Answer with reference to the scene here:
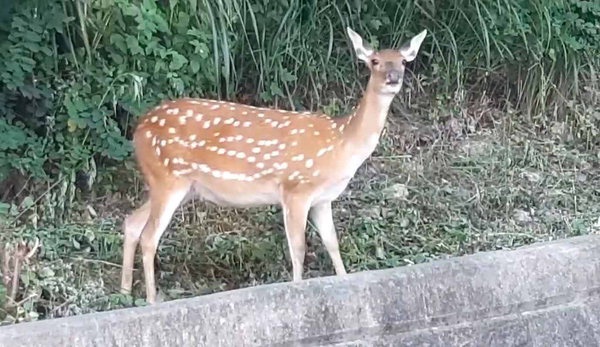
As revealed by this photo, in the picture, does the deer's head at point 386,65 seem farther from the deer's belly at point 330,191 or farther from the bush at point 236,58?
the bush at point 236,58

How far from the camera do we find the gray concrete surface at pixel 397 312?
4.27 meters

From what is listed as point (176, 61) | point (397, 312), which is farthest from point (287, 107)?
point (397, 312)

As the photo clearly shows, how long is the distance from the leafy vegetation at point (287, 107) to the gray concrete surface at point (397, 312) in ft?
3.88

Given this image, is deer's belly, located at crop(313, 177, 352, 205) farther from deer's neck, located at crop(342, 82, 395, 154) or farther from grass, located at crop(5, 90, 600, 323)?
grass, located at crop(5, 90, 600, 323)

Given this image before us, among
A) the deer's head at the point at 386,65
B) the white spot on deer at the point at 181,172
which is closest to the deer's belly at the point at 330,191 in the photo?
the deer's head at the point at 386,65

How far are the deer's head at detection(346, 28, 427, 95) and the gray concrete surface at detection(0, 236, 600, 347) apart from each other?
42.5 inches

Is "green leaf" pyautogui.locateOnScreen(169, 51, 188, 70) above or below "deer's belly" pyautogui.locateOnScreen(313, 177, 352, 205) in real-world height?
above

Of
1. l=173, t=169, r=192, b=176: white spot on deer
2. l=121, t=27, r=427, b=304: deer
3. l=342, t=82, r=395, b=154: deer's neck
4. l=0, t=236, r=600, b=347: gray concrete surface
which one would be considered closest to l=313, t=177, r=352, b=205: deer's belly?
l=121, t=27, r=427, b=304: deer

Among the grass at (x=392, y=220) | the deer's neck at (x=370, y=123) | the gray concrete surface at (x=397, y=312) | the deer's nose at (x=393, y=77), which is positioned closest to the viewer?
the gray concrete surface at (x=397, y=312)

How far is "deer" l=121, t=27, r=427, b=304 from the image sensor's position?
19.1ft

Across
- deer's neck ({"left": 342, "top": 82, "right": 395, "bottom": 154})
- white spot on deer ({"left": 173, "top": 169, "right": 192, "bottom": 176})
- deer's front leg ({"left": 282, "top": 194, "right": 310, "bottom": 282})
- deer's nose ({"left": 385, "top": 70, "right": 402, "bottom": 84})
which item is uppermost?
deer's nose ({"left": 385, "top": 70, "right": 402, "bottom": 84})

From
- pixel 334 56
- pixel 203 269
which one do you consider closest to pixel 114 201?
pixel 203 269

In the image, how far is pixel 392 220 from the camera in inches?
281

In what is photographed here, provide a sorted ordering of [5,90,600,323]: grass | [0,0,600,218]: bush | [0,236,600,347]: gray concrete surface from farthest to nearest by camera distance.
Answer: [0,0,600,218]: bush, [5,90,600,323]: grass, [0,236,600,347]: gray concrete surface
